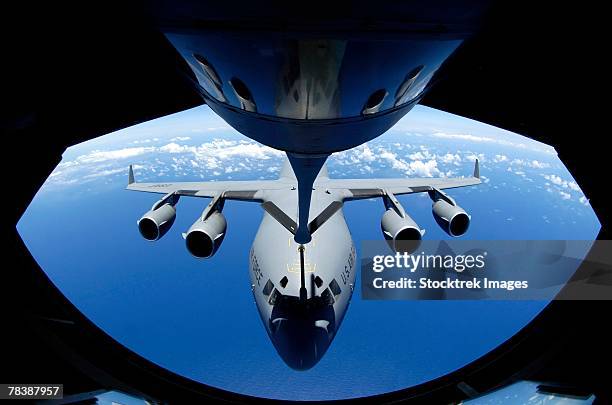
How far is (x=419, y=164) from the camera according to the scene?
43312 millimetres

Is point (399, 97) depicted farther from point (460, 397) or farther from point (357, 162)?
point (357, 162)

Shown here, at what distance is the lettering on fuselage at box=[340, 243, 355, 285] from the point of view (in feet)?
25.8

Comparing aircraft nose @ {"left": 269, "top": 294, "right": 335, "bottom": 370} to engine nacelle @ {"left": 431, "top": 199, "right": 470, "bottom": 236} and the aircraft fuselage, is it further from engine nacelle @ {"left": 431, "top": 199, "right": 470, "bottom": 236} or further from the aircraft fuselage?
engine nacelle @ {"left": 431, "top": 199, "right": 470, "bottom": 236}

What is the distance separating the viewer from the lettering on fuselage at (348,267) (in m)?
7.88

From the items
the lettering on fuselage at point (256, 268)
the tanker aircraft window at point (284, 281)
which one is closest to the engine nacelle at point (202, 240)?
the tanker aircraft window at point (284, 281)

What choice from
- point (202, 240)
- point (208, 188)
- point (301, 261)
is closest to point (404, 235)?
point (301, 261)

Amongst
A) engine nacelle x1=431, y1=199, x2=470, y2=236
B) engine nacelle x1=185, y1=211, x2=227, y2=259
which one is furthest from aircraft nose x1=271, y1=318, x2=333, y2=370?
engine nacelle x1=431, y1=199, x2=470, y2=236

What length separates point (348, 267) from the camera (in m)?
8.24

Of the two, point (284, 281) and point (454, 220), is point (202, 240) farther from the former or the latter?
point (454, 220)

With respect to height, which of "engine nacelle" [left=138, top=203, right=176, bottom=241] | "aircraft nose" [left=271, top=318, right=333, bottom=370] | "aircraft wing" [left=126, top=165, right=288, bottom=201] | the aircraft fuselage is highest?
"aircraft wing" [left=126, top=165, right=288, bottom=201]

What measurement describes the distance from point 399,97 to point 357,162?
46.1 metres

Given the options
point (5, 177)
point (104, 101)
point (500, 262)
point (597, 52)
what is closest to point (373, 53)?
point (597, 52)

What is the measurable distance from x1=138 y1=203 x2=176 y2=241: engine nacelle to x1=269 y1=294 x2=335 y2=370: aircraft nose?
2.71 metres

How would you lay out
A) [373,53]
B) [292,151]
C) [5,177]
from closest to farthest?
[373,53], [292,151], [5,177]
